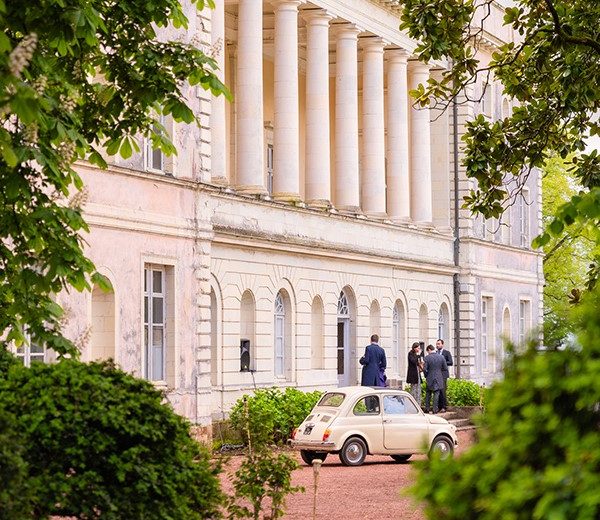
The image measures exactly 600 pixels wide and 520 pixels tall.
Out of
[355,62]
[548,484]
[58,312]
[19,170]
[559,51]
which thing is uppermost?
[355,62]

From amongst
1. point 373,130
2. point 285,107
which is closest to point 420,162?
point 373,130

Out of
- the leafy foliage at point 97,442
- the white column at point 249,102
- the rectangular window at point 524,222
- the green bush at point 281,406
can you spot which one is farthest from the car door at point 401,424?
the rectangular window at point 524,222

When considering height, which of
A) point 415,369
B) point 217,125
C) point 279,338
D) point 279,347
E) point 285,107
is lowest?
point 415,369

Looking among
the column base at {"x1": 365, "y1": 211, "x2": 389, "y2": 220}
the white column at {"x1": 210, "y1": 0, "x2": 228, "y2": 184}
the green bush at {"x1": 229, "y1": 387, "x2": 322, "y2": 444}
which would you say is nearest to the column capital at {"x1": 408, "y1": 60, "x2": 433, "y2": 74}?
the column base at {"x1": 365, "y1": 211, "x2": 389, "y2": 220}

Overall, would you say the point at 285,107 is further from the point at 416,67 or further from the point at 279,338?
the point at 416,67

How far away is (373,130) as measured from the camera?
48.2 m

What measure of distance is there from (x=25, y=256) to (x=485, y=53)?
45.3m

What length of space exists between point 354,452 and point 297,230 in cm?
1271

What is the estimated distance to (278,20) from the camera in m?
41.9

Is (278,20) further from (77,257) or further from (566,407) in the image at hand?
(566,407)

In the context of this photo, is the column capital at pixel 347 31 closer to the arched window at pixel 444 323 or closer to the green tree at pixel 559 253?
the arched window at pixel 444 323

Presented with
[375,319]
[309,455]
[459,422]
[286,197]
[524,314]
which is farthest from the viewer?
[524,314]

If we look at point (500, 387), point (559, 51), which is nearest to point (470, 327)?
point (559, 51)

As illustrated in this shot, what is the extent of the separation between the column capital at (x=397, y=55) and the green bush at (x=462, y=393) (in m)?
10.1
